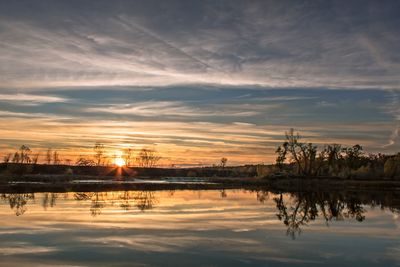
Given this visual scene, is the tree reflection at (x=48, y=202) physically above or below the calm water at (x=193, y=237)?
above

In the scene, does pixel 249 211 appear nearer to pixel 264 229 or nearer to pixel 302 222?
pixel 302 222

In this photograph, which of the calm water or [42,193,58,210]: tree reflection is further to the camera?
[42,193,58,210]: tree reflection

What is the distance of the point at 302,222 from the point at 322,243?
8.18 meters

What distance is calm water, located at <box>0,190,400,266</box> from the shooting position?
55.5 ft

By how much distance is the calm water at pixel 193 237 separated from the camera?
1691cm

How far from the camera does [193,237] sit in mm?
21859

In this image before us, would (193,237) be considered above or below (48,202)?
below

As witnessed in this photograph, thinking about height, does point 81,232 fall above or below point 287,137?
below

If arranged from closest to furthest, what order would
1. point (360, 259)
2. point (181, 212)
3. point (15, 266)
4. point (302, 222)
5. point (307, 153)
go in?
point (15, 266), point (360, 259), point (302, 222), point (181, 212), point (307, 153)

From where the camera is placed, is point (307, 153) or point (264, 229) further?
point (307, 153)

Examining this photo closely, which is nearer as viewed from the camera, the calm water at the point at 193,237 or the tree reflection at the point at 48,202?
the calm water at the point at 193,237

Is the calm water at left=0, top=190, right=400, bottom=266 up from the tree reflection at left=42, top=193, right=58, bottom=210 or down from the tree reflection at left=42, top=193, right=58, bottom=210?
down

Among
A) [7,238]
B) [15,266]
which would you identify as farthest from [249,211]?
[15,266]

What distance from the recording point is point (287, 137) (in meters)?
107
